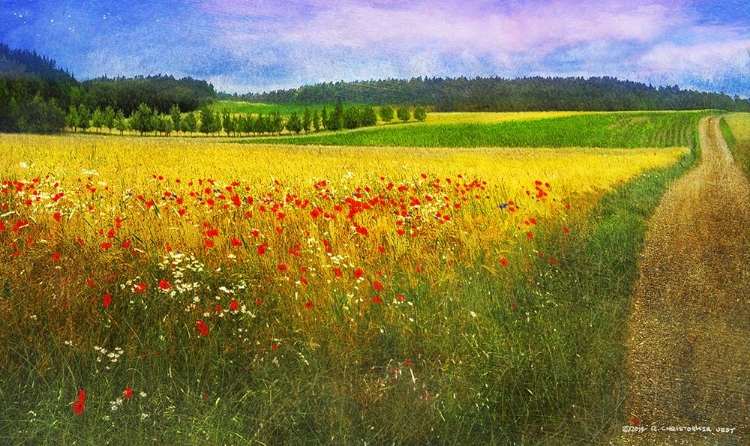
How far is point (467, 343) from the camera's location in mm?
3865

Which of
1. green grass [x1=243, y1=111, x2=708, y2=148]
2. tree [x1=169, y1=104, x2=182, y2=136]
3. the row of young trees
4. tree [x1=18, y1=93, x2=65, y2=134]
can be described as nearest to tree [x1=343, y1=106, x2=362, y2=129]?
the row of young trees

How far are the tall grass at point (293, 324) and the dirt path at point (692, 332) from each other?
0.60ft

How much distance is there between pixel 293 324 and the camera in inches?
151

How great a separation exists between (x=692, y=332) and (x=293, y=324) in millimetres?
2848

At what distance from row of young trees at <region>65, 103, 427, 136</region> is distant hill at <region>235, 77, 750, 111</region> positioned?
520 mm

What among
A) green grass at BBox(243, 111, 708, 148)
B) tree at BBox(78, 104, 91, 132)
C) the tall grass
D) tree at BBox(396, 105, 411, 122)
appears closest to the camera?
the tall grass

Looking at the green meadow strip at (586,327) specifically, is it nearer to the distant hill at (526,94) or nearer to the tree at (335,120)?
the distant hill at (526,94)

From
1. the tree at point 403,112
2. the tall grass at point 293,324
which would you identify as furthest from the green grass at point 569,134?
the tall grass at point 293,324

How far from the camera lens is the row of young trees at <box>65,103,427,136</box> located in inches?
182

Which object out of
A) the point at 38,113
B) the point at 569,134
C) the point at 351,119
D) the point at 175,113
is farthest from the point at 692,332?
the point at 569,134

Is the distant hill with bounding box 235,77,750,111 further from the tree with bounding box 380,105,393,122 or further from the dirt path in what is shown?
the dirt path

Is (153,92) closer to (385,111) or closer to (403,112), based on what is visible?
(385,111)

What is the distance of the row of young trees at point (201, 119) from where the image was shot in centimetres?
462

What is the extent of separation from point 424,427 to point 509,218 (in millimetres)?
3428
